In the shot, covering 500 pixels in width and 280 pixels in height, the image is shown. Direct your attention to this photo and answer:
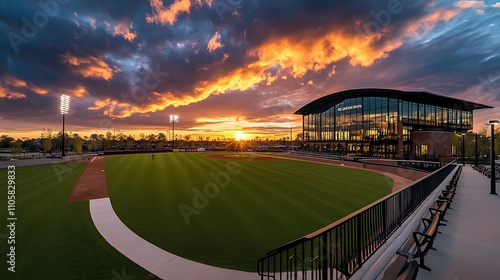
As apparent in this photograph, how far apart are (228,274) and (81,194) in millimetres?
14764

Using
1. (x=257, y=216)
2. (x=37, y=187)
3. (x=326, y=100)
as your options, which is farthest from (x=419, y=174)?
(x=326, y=100)

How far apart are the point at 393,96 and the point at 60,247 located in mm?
66289

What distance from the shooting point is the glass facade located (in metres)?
56.0

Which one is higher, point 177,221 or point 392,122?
point 392,122

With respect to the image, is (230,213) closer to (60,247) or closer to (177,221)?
(177,221)

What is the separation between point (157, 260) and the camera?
22.9ft

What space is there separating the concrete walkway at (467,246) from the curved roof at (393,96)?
2131 inches

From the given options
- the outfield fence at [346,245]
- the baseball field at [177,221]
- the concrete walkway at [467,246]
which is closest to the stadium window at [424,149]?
the baseball field at [177,221]

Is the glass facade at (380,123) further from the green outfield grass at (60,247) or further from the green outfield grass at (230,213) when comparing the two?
the green outfield grass at (60,247)

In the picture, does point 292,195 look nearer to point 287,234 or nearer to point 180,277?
point 287,234

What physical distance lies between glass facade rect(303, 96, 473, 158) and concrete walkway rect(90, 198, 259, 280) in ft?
178

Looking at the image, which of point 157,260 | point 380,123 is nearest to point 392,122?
point 380,123

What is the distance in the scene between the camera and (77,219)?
35.2ft

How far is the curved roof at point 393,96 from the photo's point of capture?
55.7 metres
